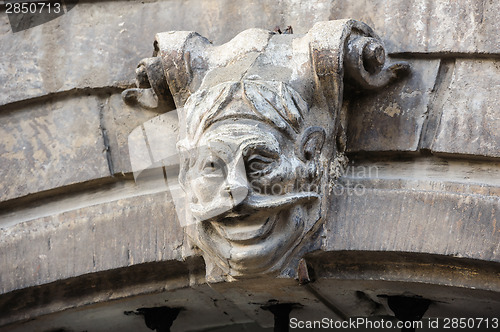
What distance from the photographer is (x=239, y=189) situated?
2.31 m

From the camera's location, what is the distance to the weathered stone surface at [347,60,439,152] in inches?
101

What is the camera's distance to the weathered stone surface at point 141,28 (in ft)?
8.66

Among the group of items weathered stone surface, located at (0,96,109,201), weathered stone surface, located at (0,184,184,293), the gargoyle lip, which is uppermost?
weathered stone surface, located at (0,96,109,201)

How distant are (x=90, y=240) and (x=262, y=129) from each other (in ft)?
2.07

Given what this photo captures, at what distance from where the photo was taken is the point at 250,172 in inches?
92.8

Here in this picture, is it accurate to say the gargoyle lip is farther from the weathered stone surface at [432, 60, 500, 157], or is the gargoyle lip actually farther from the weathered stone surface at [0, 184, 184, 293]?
the weathered stone surface at [432, 60, 500, 157]

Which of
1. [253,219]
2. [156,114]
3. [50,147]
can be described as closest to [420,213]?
[253,219]

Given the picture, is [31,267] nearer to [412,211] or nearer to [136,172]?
[136,172]

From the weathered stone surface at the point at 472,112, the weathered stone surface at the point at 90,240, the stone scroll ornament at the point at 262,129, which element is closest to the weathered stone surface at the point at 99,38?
the stone scroll ornament at the point at 262,129

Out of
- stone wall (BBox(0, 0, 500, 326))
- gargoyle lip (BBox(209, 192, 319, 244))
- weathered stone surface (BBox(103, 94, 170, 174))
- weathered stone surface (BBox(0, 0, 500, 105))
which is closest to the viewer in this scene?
gargoyle lip (BBox(209, 192, 319, 244))

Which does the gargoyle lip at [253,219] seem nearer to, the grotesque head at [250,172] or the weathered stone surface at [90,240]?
the grotesque head at [250,172]

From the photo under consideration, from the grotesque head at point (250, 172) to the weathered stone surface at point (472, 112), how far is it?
0.32 meters

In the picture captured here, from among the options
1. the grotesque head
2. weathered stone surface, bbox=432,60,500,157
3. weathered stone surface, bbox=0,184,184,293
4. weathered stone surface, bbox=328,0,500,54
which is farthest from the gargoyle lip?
weathered stone surface, bbox=328,0,500,54

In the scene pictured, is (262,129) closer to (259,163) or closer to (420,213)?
(259,163)
